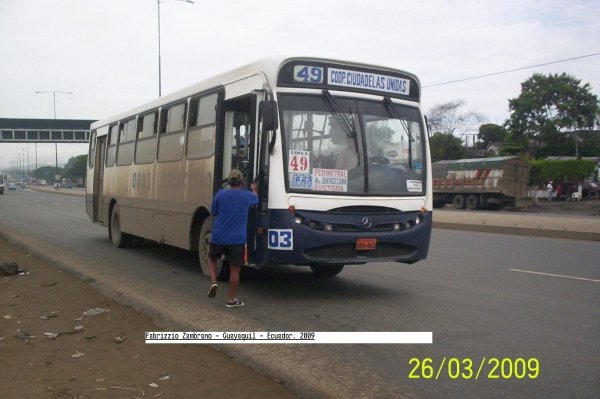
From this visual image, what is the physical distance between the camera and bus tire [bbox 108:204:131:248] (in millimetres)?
13414

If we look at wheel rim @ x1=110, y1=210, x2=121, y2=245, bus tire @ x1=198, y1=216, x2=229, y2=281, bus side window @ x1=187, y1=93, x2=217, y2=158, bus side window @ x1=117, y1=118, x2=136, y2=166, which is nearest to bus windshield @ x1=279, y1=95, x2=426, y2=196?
bus side window @ x1=187, y1=93, x2=217, y2=158

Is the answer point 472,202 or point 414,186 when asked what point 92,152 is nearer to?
point 414,186

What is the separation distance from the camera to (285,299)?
782 cm

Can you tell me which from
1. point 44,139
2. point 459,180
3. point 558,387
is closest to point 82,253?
point 558,387

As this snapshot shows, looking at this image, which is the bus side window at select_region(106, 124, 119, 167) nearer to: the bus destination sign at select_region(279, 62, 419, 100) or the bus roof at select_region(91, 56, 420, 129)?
the bus roof at select_region(91, 56, 420, 129)

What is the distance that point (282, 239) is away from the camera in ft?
23.6

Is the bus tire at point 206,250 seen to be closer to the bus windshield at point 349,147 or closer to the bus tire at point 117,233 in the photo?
the bus windshield at point 349,147

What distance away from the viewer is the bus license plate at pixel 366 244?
7473 millimetres

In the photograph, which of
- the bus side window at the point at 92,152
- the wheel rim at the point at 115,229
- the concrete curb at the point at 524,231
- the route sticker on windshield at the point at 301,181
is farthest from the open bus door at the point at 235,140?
the concrete curb at the point at 524,231

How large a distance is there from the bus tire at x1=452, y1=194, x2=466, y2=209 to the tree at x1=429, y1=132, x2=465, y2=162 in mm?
25278

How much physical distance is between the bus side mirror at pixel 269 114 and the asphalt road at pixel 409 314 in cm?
214

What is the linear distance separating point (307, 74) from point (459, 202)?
3329 cm

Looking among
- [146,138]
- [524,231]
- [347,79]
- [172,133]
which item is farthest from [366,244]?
[524,231]

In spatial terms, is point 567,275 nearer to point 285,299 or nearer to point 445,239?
point 285,299
